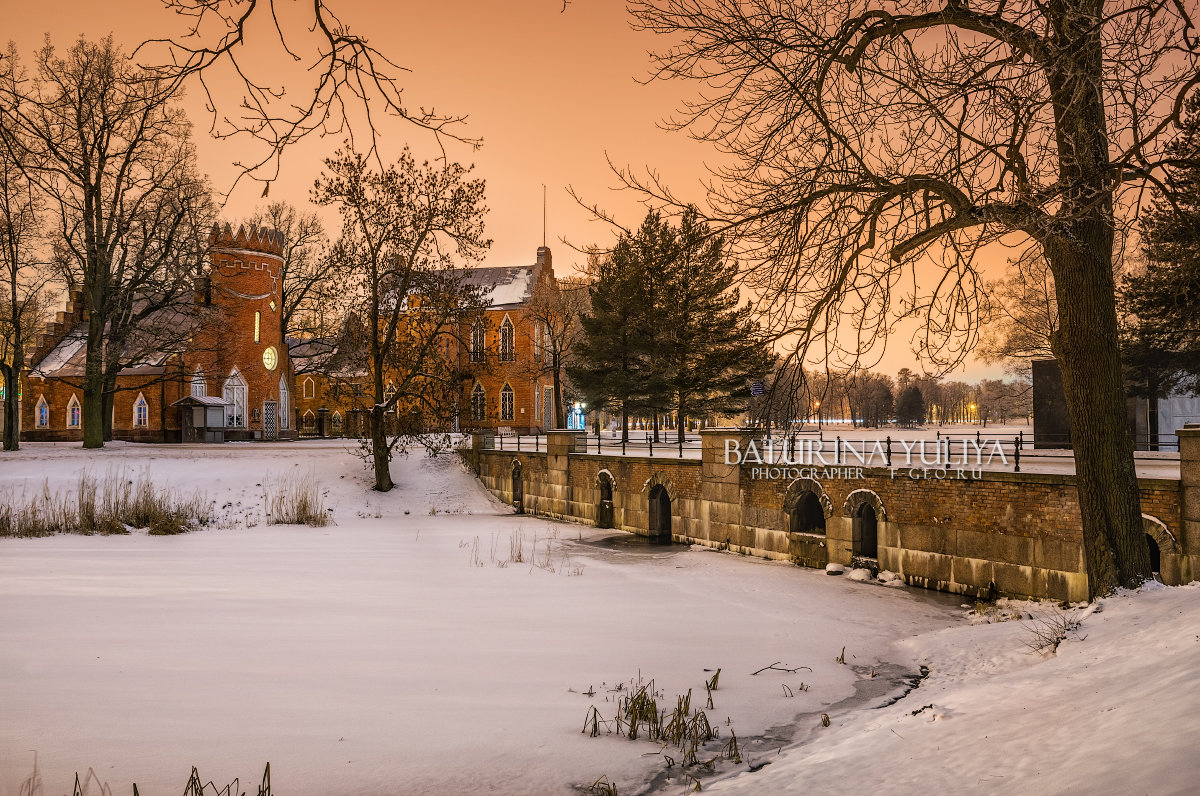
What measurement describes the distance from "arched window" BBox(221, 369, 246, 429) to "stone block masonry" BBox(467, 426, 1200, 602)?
73.7 feet

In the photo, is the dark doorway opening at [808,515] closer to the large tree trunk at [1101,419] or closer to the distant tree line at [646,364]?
the large tree trunk at [1101,419]

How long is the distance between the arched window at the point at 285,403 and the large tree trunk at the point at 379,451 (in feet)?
56.5

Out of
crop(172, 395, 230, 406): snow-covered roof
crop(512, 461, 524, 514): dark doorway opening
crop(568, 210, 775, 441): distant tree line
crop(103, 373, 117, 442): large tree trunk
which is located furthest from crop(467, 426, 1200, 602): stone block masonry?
crop(103, 373, 117, 442): large tree trunk

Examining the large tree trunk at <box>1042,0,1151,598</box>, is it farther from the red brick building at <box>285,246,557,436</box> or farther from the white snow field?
the red brick building at <box>285,246,557,436</box>

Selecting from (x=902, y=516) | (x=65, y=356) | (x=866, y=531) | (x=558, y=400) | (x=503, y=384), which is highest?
(x=65, y=356)

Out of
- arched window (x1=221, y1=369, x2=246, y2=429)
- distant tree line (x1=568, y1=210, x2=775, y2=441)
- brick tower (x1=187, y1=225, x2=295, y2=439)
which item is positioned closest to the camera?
distant tree line (x1=568, y1=210, x2=775, y2=441)

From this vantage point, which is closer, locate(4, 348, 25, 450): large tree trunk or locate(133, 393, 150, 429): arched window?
locate(4, 348, 25, 450): large tree trunk

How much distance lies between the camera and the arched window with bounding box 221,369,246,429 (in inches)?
1597

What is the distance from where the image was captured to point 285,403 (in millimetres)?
44281

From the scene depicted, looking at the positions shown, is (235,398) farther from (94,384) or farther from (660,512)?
(660,512)

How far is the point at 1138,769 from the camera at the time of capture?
11.5 ft

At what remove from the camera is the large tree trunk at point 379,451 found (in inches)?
1127

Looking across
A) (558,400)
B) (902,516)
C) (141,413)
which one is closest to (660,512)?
(902,516)

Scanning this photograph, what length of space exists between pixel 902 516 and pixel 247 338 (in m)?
34.9
